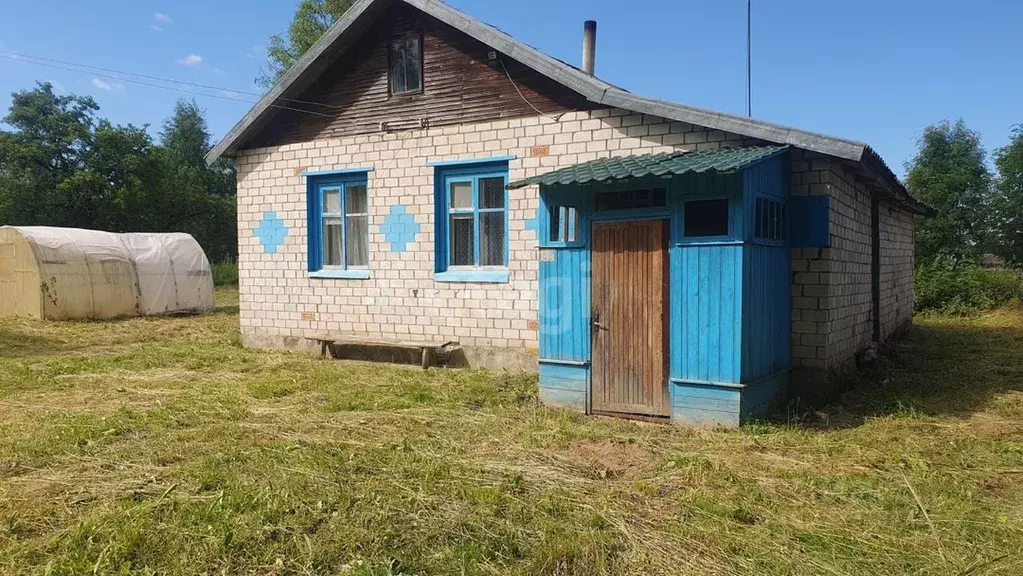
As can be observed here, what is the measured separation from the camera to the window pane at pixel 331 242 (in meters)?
10.3

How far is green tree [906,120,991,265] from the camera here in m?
21.0

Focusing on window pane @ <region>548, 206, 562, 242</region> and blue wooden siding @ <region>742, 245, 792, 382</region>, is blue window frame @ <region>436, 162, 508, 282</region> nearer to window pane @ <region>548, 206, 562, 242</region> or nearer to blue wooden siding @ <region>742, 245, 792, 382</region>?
window pane @ <region>548, 206, 562, 242</region>

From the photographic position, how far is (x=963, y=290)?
18.0 metres

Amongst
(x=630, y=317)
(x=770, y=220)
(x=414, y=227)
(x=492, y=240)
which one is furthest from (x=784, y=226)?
(x=414, y=227)

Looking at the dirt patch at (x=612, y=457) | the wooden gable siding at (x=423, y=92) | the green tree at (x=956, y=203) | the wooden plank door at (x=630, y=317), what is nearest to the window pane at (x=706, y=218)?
the wooden plank door at (x=630, y=317)

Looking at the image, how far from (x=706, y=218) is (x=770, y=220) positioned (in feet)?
2.77

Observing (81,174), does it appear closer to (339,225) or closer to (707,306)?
(339,225)

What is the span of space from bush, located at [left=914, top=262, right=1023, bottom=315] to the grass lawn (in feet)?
38.3

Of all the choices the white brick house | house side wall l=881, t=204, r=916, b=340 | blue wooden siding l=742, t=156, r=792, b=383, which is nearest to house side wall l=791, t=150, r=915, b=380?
the white brick house

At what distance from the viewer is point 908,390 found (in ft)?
24.3

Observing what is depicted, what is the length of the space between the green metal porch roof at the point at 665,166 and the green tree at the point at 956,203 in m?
17.9

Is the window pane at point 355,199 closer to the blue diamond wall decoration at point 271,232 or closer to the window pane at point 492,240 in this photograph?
the blue diamond wall decoration at point 271,232

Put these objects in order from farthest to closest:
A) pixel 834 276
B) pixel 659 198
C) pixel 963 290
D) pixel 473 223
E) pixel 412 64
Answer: pixel 963 290, pixel 412 64, pixel 473 223, pixel 834 276, pixel 659 198

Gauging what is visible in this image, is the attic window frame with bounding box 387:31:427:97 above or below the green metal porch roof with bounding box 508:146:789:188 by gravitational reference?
above
